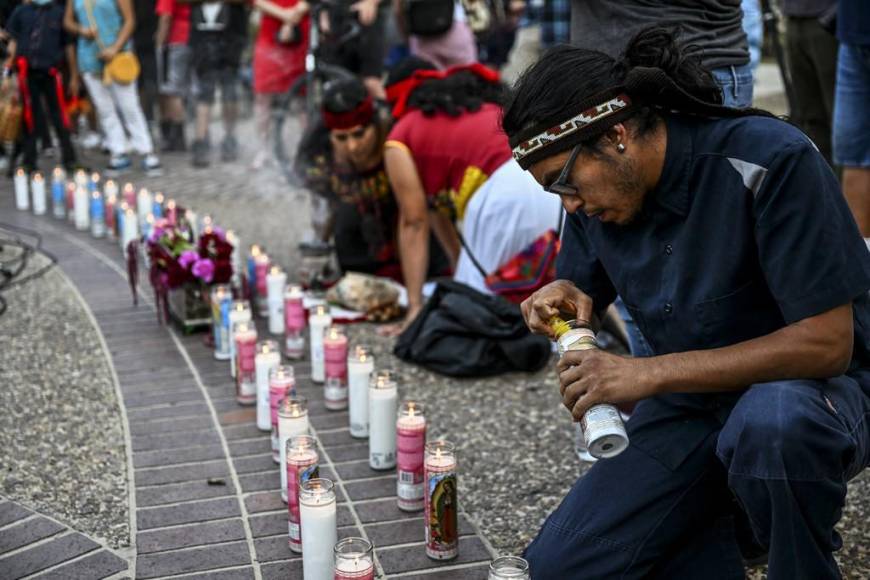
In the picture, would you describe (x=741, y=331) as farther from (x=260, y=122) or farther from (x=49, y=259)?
(x=260, y=122)

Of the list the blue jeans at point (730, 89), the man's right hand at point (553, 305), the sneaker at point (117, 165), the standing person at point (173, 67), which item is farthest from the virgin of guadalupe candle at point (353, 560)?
the standing person at point (173, 67)

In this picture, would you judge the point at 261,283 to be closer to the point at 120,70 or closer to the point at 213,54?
the point at 120,70

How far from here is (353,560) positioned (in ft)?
8.64

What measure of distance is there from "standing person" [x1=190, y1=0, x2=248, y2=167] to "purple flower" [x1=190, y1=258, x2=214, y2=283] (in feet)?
18.0

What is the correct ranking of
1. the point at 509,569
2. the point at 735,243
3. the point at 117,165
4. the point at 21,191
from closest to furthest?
the point at 509,569 → the point at 735,243 → the point at 21,191 → the point at 117,165

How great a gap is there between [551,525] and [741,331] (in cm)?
72

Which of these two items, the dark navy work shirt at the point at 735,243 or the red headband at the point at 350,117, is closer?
the dark navy work shirt at the point at 735,243

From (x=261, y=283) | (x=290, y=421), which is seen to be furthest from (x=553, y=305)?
(x=261, y=283)

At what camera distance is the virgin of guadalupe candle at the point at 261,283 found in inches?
231

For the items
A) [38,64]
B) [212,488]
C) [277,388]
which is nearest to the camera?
[212,488]

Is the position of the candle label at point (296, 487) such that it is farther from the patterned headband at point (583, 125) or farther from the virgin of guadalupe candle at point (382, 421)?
the patterned headband at point (583, 125)

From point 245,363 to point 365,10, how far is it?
15.9 feet

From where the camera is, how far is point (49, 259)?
7234 millimetres

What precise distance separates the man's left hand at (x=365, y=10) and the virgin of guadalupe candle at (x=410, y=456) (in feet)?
18.7
